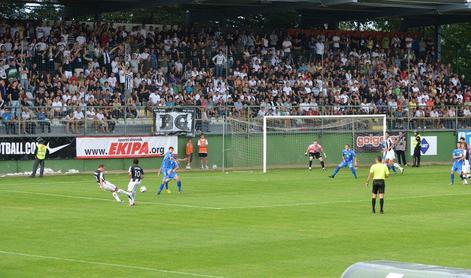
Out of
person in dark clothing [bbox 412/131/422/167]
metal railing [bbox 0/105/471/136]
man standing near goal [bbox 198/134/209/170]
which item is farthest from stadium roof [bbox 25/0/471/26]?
person in dark clothing [bbox 412/131/422/167]

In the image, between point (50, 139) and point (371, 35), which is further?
point (371, 35)

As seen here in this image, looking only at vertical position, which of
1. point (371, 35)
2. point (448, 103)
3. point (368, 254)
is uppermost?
point (371, 35)

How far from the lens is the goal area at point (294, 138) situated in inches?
2016

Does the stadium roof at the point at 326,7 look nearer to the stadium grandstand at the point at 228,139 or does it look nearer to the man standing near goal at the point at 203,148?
the stadium grandstand at the point at 228,139

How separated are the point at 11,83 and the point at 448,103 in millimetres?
26873

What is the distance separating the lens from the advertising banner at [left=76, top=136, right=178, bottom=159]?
4709 cm

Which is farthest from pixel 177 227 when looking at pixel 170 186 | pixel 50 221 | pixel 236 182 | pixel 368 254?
pixel 236 182

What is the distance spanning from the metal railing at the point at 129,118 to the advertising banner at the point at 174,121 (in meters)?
0.33

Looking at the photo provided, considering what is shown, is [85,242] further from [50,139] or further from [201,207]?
[50,139]

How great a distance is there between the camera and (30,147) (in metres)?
45.5

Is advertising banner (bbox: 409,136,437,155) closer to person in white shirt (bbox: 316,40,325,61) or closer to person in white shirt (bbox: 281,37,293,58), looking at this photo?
person in white shirt (bbox: 316,40,325,61)

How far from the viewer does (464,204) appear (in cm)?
3303

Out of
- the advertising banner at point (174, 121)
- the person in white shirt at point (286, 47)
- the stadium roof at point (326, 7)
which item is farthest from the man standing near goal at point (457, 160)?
the person in white shirt at point (286, 47)

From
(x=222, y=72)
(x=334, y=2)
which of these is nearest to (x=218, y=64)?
(x=222, y=72)
